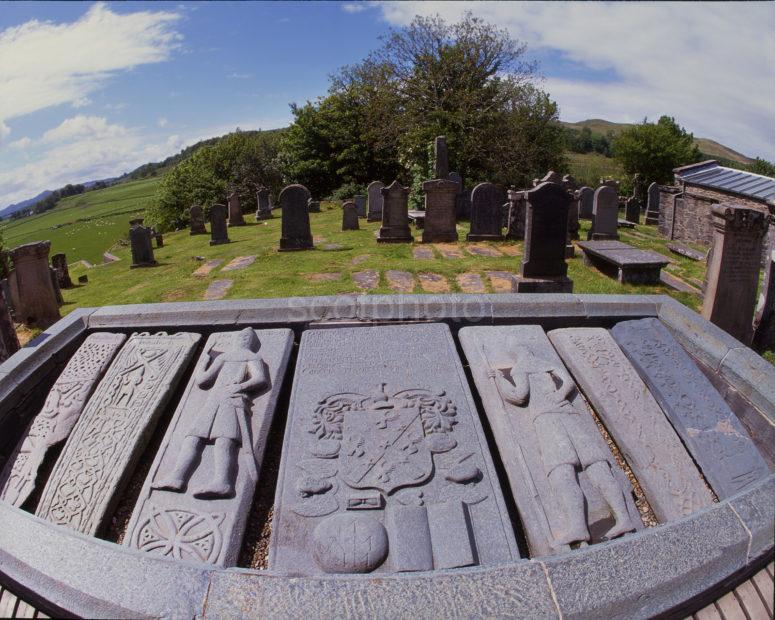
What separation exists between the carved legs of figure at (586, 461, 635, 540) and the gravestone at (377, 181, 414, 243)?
10.1m

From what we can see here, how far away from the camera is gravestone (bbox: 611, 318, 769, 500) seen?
297 centimetres

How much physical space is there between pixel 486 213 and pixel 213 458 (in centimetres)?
1049

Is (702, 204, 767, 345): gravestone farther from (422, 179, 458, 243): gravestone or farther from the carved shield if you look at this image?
(422, 179, 458, 243): gravestone

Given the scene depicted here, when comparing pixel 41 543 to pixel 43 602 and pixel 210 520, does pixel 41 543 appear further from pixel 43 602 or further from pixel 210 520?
pixel 210 520

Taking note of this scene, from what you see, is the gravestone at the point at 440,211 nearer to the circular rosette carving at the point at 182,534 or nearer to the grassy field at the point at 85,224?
the circular rosette carving at the point at 182,534

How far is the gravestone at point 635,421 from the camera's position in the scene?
2.82 meters

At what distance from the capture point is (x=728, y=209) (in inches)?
261

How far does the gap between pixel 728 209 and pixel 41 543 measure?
25.5 feet

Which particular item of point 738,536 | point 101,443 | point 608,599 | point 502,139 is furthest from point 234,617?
point 502,139

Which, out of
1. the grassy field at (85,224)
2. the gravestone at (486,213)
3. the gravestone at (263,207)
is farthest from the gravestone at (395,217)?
the grassy field at (85,224)

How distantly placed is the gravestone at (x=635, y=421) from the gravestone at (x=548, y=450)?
0.56 feet

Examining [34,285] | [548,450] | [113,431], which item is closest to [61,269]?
[34,285]

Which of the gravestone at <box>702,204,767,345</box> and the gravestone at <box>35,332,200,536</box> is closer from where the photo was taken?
the gravestone at <box>35,332,200,536</box>

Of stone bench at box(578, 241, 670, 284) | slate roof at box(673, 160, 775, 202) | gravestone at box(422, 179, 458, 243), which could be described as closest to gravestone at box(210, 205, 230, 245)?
gravestone at box(422, 179, 458, 243)
